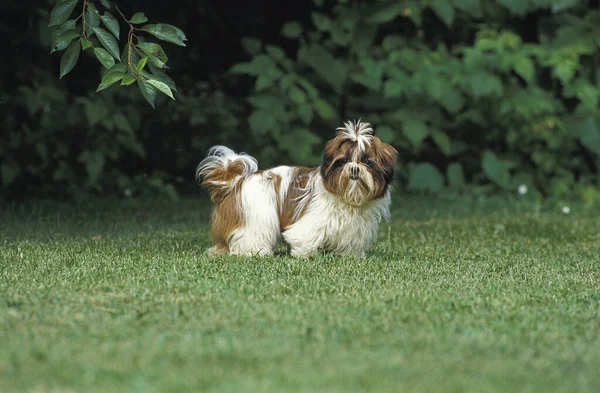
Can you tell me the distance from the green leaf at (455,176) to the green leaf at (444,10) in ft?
5.51

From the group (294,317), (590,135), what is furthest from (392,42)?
(294,317)

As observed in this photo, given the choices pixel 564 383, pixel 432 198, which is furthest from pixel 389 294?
pixel 432 198

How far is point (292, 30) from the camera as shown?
12.2 m

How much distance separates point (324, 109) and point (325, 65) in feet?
1.97

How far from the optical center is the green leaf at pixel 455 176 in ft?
39.8

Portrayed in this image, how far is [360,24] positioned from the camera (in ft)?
40.3

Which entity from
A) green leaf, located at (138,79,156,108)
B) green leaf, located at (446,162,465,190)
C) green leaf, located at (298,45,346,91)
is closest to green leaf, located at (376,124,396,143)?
green leaf, located at (298,45,346,91)

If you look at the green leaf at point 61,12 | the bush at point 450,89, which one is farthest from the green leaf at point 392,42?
the green leaf at point 61,12

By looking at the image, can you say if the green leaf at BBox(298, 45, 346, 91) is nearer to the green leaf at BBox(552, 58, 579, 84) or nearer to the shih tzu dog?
the green leaf at BBox(552, 58, 579, 84)

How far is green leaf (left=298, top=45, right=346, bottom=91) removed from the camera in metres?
11.9

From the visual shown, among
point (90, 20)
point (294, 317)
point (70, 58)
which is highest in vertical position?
point (90, 20)

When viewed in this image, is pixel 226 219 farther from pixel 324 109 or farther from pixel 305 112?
pixel 324 109

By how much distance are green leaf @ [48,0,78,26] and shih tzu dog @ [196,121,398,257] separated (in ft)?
4.73

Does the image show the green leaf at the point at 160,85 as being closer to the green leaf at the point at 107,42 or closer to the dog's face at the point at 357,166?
the green leaf at the point at 107,42
